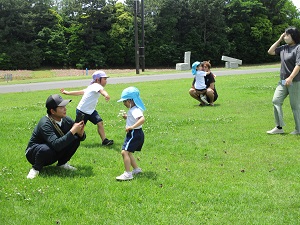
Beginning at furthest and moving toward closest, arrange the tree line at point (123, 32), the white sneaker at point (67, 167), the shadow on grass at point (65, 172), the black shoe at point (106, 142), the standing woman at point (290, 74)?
the tree line at point (123, 32) → the standing woman at point (290, 74) → the black shoe at point (106, 142) → the white sneaker at point (67, 167) → the shadow on grass at point (65, 172)

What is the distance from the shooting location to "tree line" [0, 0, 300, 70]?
54156mm

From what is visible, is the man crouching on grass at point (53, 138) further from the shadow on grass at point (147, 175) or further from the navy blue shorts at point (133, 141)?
the shadow on grass at point (147, 175)

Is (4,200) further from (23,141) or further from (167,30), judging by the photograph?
(167,30)

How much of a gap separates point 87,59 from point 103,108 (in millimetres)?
43002

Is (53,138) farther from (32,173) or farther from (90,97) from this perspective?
(90,97)

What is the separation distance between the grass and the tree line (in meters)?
46.5

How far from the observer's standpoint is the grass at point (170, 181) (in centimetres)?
452

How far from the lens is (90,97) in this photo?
26.1ft

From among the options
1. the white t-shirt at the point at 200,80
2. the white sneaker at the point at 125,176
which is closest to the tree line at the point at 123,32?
the white t-shirt at the point at 200,80

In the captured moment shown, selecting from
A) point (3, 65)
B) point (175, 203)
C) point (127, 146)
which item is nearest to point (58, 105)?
point (127, 146)

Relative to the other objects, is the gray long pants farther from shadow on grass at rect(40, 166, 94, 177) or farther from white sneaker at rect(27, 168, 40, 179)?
white sneaker at rect(27, 168, 40, 179)

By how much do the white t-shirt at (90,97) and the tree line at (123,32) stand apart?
155 ft

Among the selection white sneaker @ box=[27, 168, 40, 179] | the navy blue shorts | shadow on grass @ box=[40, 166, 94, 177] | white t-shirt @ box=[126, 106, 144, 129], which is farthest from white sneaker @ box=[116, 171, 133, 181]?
white sneaker @ box=[27, 168, 40, 179]

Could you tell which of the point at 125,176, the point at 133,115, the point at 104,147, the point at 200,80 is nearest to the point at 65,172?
the point at 125,176
